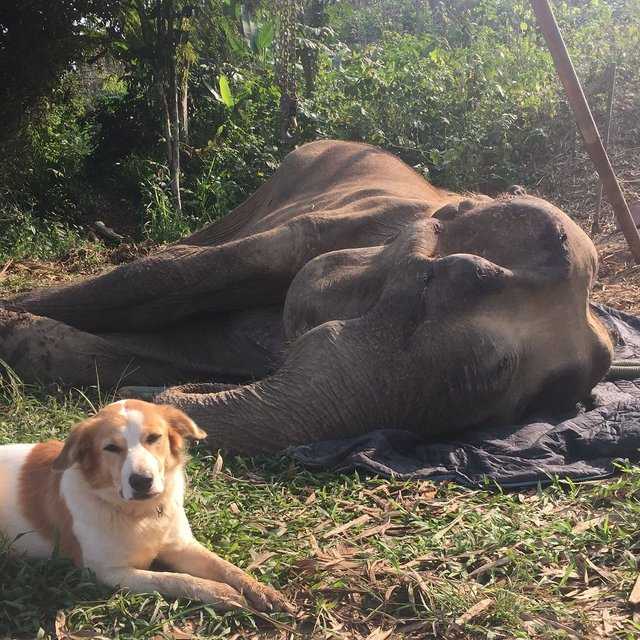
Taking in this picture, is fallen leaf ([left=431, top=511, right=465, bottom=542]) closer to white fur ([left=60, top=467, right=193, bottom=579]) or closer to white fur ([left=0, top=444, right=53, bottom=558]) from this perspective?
white fur ([left=60, top=467, right=193, bottom=579])

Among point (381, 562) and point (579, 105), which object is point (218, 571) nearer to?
point (381, 562)

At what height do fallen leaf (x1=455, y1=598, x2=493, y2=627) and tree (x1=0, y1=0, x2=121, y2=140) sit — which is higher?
tree (x1=0, y1=0, x2=121, y2=140)

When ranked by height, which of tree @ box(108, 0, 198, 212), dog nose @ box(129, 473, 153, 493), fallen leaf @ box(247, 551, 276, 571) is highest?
tree @ box(108, 0, 198, 212)

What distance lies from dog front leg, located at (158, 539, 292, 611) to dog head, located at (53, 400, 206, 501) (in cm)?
25

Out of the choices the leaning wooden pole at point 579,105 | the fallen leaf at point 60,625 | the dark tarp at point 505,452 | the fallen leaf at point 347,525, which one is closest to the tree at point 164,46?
the leaning wooden pole at point 579,105

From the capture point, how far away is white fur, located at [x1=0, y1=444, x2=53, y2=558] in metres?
2.95

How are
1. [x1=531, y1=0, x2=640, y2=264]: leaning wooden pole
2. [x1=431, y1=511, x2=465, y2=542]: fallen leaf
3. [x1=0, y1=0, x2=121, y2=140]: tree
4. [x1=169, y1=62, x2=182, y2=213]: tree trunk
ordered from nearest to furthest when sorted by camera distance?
[x1=431, y1=511, x2=465, y2=542]: fallen leaf
[x1=531, y1=0, x2=640, y2=264]: leaning wooden pole
[x1=0, y1=0, x2=121, y2=140]: tree
[x1=169, y1=62, x2=182, y2=213]: tree trunk

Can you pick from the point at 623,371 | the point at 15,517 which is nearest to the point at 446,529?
the point at 15,517

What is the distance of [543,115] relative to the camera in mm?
11023

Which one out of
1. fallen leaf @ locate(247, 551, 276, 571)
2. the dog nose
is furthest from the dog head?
fallen leaf @ locate(247, 551, 276, 571)

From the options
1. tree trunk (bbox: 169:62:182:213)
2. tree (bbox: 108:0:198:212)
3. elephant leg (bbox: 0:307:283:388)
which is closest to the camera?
elephant leg (bbox: 0:307:283:388)

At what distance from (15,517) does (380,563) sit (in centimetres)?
110

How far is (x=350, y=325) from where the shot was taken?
4.01m

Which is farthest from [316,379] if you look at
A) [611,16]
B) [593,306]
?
[611,16]
